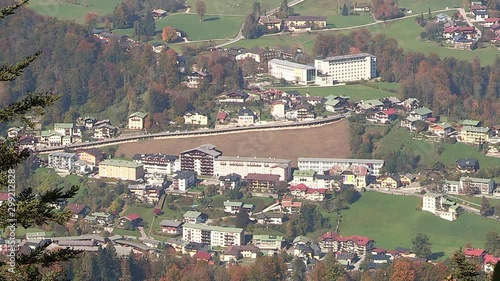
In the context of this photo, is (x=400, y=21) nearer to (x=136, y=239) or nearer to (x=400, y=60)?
(x=400, y=60)

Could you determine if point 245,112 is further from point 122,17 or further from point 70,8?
point 70,8

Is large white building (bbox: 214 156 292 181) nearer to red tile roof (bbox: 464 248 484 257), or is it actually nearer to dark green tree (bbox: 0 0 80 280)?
red tile roof (bbox: 464 248 484 257)

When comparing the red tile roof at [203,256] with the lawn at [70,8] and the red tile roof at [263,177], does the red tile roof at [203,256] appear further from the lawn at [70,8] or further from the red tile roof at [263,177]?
the lawn at [70,8]

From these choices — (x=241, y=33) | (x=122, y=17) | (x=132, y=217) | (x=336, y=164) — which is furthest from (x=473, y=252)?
(x=122, y=17)

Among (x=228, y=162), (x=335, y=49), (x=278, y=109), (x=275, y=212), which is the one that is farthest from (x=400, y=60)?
(x=275, y=212)

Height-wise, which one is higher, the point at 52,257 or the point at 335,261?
the point at 52,257

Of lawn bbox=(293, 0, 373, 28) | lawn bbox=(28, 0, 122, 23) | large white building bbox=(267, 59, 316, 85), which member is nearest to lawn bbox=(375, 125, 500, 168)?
large white building bbox=(267, 59, 316, 85)
